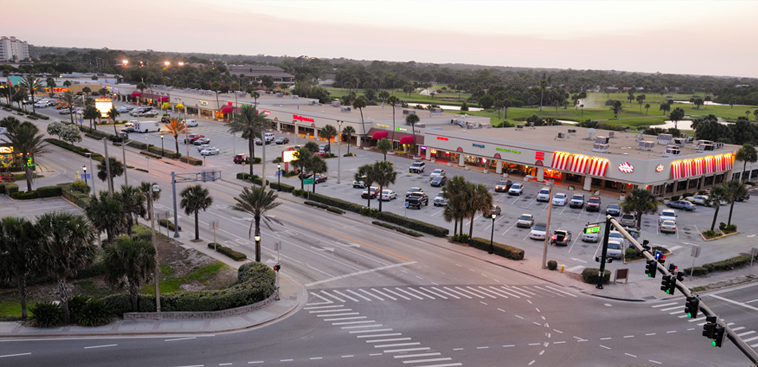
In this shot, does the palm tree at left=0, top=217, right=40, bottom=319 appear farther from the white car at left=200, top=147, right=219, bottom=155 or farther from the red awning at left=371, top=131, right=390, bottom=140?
the red awning at left=371, top=131, right=390, bottom=140

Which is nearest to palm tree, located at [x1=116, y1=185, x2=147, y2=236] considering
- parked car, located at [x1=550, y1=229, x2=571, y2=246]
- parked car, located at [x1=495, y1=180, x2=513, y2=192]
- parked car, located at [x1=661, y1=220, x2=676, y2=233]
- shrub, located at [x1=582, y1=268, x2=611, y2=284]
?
shrub, located at [x1=582, y1=268, x2=611, y2=284]

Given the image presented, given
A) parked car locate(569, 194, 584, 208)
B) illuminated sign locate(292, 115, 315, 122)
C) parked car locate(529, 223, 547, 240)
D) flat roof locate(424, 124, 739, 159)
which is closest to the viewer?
parked car locate(529, 223, 547, 240)

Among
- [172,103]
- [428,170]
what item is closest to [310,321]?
[428,170]

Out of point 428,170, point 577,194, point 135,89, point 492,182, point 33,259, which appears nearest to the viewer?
point 33,259

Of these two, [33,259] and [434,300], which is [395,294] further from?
[33,259]

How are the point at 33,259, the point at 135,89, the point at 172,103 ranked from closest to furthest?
the point at 33,259 → the point at 172,103 → the point at 135,89

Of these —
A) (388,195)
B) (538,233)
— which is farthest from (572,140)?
(538,233)

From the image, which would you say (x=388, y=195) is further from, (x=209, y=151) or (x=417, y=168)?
(x=209, y=151)
